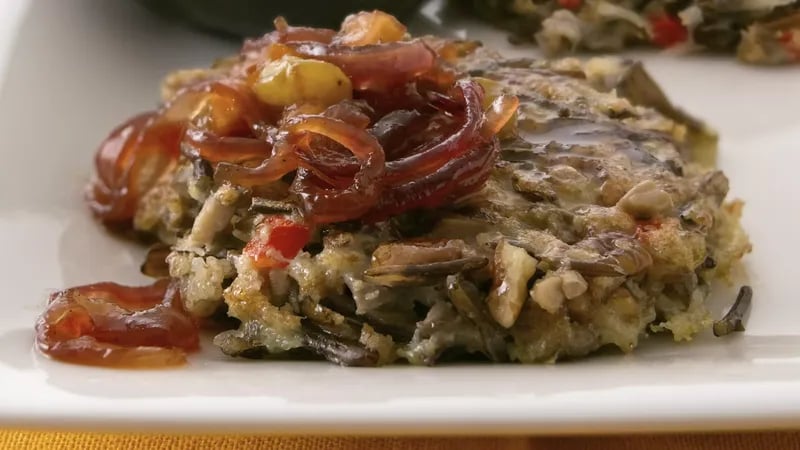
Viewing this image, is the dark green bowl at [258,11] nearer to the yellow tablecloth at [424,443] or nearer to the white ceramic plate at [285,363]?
the white ceramic plate at [285,363]

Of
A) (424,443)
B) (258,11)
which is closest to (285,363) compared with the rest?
(424,443)

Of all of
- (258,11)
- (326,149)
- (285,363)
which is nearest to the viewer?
(285,363)

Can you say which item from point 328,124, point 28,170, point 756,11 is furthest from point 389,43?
point 756,11

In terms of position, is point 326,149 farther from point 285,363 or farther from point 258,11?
point 258,11

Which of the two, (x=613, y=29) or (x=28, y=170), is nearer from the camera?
(x=28, y=170)

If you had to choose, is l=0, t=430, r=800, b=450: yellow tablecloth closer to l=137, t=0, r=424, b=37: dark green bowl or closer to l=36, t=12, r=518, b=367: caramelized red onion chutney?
l=36, t=12, r=518, b=367: caramelized red onion chutney

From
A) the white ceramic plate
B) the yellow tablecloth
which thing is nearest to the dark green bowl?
the white ceramic plate

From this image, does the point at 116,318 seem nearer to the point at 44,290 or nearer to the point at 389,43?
the point at 44,290
